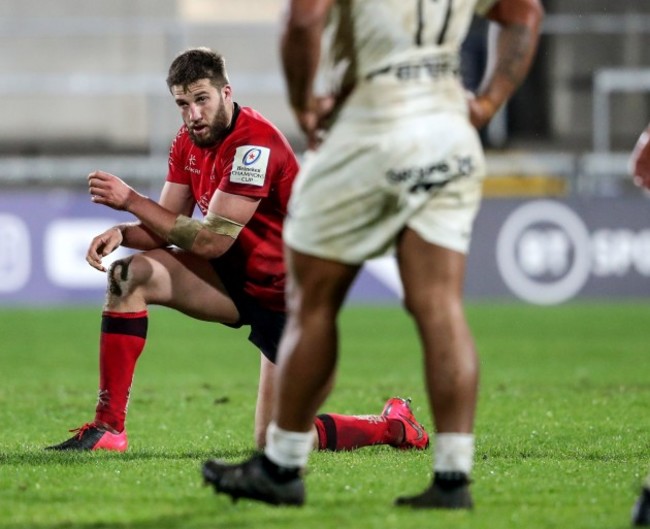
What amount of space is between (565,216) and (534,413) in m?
9.33

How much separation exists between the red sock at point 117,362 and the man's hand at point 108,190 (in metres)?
0.65

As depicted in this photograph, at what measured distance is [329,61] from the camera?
428 cm

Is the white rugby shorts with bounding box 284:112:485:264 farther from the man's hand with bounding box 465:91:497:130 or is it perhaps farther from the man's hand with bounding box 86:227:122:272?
the man's hand with bounding box 86:227:122:272

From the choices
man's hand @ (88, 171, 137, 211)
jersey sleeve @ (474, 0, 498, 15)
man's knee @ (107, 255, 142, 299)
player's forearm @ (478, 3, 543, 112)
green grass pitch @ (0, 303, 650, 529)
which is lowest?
green grass pitch @ (0, 303, 650, 529)

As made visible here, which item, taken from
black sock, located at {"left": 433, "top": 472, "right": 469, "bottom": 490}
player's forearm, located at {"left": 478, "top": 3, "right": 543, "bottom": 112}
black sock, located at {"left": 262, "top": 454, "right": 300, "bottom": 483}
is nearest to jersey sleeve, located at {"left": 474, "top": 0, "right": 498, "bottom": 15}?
player's forearm, located at {"left": 478, "top": 3, "right": 543, "bottom": 112}

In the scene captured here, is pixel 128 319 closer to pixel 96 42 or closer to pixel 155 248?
pixel 155 248

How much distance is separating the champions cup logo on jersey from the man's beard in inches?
5.3

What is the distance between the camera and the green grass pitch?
421 centimetres

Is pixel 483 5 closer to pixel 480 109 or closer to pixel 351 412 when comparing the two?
pixel 480 109

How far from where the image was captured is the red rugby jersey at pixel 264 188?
229 inches

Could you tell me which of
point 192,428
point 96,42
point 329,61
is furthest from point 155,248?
point 96,42

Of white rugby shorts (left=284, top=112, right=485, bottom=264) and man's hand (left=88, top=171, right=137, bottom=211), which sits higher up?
white rugby shorts (left=284, top=112, right=485, bottom=264)

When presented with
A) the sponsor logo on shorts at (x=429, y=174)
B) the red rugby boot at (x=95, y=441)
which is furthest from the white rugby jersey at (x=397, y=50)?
the red rugby boot at (x=95, y=441)

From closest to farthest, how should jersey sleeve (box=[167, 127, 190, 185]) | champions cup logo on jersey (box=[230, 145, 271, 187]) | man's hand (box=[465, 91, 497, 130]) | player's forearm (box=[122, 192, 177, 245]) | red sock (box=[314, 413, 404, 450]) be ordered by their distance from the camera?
man's hand (box=[465, 91, 497, 130])
player's forearm (box=[122, 192, 177, 245])
champions cup logo on jersey (box=[230, 145, 271, 187])
red sock (box=[314, 413, 404, 450])
jersey sleeve (box=[167, 127, 190, 185])
